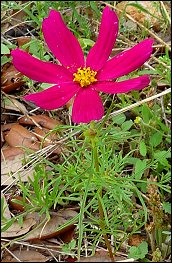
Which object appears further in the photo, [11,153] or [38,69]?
[11,153]

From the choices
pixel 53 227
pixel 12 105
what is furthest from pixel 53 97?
pixel 12 105

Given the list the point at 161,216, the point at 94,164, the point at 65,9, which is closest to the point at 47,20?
the point at 94,164

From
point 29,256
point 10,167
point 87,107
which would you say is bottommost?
point 29,256

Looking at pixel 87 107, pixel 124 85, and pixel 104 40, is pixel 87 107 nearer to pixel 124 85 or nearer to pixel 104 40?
pixel 124 85

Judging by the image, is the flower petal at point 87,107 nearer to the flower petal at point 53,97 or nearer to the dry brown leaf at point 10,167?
the flower petal at point 53,97

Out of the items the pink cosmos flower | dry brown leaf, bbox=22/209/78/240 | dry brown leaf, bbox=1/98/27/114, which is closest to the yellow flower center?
the pink cosmos flower

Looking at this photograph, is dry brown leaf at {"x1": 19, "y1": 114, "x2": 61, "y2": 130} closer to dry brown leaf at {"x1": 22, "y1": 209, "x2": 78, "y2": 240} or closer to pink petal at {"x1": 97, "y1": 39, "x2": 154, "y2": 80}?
dry brown leaf at {"x1": 22, "y1": 209, "x2": 78, "y2": 240}
